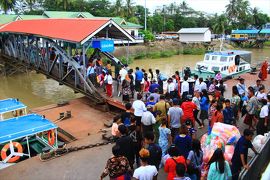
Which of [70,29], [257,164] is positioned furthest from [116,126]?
[70,29]

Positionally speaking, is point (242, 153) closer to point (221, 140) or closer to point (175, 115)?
point (221, 140)

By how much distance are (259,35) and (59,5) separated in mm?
44077

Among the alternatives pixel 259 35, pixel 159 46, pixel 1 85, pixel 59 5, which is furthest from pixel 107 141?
pixel 259 35

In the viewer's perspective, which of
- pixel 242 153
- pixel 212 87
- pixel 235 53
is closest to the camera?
pixel 242 153

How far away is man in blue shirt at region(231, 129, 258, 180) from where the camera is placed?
5282mm

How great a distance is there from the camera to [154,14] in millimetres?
69875

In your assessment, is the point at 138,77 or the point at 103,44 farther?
the point at 103,44

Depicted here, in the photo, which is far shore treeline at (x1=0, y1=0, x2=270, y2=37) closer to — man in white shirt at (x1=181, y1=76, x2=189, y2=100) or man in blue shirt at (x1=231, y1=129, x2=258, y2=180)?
man in white shirt at (x1=181, y1=76, x2=189, y2=100)

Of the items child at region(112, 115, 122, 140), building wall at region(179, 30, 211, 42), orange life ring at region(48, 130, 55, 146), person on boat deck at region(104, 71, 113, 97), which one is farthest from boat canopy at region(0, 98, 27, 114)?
building wall at region(179, 30, 211, 42)

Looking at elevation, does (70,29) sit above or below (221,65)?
above

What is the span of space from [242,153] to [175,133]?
2.54m

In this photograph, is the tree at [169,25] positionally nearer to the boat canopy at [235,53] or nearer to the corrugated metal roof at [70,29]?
the boat canopy at [235,53]

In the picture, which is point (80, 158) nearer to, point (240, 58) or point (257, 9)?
point (240, 58)

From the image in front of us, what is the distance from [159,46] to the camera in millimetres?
47844
